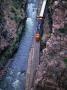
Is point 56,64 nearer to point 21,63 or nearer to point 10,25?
point 21,63

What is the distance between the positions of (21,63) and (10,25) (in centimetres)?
337

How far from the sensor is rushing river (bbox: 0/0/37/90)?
15.7 metres

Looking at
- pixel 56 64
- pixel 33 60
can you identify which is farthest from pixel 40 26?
pixel 56 64

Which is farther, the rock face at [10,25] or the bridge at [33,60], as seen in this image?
the rock face at [10,25]

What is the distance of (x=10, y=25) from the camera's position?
18.7 m

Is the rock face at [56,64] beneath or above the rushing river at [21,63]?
above

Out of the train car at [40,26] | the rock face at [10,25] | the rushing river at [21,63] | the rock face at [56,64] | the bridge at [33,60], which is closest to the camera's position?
the rock face at [56,64]

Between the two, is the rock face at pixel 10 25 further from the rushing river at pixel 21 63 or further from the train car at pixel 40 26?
the train car at pixel 40 26

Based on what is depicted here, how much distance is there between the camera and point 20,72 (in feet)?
54.5

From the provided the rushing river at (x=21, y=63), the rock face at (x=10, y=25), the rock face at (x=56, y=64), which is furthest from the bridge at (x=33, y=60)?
the rock face at (x=56, y=64)

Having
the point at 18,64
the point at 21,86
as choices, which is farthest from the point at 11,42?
the point at 21,86

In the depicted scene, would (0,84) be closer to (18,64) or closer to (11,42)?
(18,64)

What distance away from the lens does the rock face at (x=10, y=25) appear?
1739cm

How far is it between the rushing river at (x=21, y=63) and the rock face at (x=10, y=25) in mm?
582
